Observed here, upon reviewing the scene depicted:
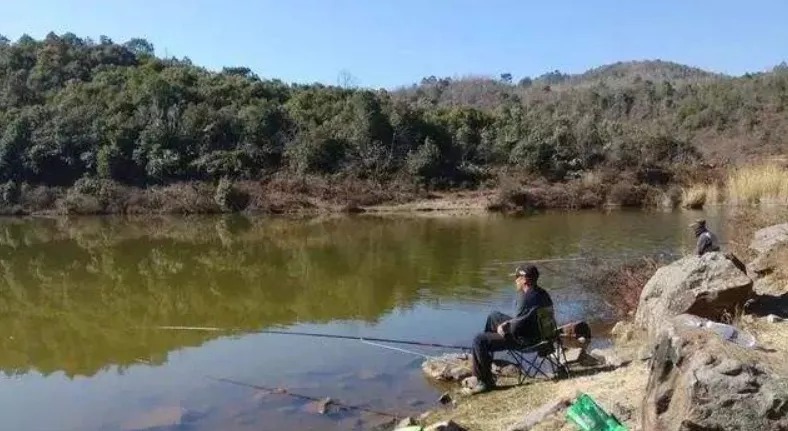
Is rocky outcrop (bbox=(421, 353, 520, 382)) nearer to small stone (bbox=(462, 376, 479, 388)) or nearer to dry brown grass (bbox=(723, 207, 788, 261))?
small stone (bbox=(462, 376, 479, 388))

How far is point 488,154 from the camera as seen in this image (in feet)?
142

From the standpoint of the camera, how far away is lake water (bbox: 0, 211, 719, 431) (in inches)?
353

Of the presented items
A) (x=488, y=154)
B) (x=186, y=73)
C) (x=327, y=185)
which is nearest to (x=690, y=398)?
(x=327, y=185)

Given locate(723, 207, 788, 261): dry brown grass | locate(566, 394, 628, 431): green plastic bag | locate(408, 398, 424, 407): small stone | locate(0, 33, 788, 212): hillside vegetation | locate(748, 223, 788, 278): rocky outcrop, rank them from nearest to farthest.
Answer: locate(566, 394, 628, 431): green plastic bag → locate(408, 398, 424, 407): small stone → locate(748, 223, 788, 278): rocky outcrop → locate(723, 207, 788, 261): dry brown grass → locate(0, 33, 788, 212): hillside vegetation

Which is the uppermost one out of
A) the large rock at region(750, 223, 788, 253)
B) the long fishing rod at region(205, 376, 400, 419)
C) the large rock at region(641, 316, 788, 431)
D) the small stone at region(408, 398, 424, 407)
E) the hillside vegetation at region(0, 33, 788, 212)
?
the hillside vegetation at region(0, 33, 788, 212)

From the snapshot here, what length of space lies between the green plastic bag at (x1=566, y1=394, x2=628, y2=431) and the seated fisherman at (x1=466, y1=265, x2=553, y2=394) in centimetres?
204

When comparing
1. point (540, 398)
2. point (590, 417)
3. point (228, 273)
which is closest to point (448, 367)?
point (540, 398)

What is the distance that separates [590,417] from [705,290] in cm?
331

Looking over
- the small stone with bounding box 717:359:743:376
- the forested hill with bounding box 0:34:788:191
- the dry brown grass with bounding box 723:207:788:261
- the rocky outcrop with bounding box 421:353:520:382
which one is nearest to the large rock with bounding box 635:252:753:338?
the rocky outcrop with bounding box 421:353:520:382

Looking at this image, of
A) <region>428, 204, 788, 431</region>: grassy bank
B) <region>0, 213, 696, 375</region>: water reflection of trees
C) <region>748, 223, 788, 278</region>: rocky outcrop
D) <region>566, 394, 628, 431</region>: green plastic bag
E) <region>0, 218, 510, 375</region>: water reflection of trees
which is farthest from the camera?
<region>0, 213, 696, 375</region>: water reflection of trees

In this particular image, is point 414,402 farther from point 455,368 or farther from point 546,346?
point 546,346

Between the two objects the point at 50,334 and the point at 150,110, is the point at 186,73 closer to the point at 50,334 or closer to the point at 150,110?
the point at 150,110

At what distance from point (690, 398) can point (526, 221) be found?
85.8ft

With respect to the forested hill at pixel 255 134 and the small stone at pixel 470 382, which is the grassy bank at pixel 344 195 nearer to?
the forested hill at pixel 255 134
